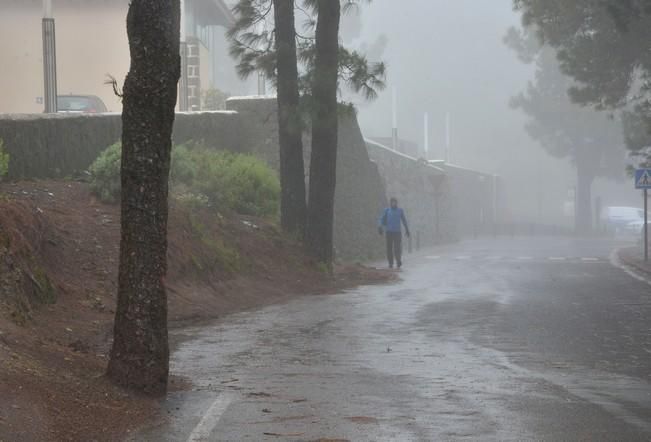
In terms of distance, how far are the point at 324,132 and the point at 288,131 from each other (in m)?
0.82

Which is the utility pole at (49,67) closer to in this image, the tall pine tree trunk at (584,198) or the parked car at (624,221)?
the parked car at (624,221)

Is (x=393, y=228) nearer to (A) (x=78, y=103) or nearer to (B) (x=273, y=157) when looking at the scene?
(B) (x=273, y=157)

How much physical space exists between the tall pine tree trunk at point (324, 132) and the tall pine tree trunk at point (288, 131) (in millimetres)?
354

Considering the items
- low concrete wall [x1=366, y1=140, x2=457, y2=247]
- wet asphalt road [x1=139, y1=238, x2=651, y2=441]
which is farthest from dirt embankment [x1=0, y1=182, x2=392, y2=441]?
low concrete wall [x1=366, y1=140, x2=457, y2=247]

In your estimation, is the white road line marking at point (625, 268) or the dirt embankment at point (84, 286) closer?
the dirt embankment at point (84, 286)

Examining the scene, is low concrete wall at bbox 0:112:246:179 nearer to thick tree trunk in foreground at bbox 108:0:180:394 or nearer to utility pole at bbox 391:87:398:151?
thick tree trunk in foreground at bbox 108:0:180:394

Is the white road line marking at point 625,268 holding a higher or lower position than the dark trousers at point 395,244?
lower

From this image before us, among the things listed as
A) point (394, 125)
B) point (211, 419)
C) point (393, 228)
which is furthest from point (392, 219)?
point (394, 125)

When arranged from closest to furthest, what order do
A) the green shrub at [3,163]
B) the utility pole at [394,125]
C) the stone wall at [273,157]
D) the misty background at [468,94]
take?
the green shrub at [3,163] → the stone wall at [273,157] → the utility pole at [394,125] → the misty background at [468,94]

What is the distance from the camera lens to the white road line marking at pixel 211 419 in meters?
9.16

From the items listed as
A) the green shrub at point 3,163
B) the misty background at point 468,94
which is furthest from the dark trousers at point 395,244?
the misty background at point 468,94

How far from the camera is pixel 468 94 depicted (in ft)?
493

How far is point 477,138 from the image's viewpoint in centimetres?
14412

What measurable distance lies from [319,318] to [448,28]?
145 metres
